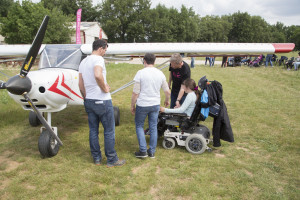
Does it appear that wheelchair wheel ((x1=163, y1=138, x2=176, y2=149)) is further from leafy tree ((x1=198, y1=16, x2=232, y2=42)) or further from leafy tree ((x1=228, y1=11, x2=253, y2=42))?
leafy tree ((x1=228, y1=11, x2=253, y2=42))

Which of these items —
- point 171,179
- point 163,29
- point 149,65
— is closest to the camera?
point 171,179

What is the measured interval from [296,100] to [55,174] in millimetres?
8350

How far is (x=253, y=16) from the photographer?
93.9 metres

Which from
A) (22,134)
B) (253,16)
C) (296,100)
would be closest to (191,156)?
(22,134)

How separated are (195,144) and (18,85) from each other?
297cm

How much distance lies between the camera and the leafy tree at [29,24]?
30953 millimetres

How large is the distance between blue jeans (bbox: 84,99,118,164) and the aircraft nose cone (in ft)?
2.81

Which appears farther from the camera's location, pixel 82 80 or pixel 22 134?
pixel 22 134

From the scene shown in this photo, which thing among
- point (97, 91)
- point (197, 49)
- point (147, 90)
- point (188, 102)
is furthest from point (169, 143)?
point (197, 49)

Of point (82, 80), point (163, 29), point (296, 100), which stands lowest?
point (296, 100)

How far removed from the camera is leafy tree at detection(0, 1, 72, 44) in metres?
31.0

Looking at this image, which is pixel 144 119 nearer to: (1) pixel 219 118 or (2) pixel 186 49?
(1) pixel 219 118

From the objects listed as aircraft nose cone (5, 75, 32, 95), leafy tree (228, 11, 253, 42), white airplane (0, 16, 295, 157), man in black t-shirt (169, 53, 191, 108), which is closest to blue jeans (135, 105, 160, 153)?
man in black t-shirt (169, 53, 191, 108)

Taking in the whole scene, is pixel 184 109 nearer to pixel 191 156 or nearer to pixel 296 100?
pixel 191 156
